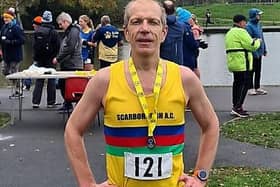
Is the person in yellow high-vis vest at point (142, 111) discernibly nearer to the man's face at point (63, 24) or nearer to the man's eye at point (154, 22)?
the man's eye at point (154, 22)

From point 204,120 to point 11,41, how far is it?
37.9 feet

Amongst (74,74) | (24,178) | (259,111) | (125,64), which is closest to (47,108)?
(74,74)

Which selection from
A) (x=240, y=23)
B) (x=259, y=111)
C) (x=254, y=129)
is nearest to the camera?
(x=254, y=129)

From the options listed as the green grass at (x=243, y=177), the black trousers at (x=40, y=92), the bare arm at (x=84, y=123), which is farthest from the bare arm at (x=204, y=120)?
the black trousers at (x=40, y=92)

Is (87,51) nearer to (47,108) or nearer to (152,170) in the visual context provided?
(47,108)

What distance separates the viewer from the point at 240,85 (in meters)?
12.0

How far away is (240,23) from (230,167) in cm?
412

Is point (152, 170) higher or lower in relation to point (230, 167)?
higher

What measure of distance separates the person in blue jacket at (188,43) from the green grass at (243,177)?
4383mm

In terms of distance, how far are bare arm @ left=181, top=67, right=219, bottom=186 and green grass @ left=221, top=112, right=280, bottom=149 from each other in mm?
5993

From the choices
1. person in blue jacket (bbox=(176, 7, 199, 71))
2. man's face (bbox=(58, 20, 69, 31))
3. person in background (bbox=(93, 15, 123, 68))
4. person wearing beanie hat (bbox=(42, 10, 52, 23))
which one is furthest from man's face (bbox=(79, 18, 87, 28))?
man's face (bbox=(58, 20, 69, 31))

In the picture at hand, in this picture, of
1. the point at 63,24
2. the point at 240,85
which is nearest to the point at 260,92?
the point at 240,85

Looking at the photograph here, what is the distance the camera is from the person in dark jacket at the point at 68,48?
11778 mm

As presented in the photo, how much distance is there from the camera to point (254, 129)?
34.7ft
